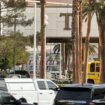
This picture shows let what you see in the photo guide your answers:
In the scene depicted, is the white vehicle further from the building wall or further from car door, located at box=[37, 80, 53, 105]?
the building wall

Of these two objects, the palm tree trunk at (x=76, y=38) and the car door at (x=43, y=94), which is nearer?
the car door at (x=43, y=94)

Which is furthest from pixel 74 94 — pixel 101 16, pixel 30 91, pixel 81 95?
pixel 101 16

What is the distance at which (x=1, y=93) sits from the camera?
19250 mm

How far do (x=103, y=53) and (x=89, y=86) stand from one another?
27.3 metres

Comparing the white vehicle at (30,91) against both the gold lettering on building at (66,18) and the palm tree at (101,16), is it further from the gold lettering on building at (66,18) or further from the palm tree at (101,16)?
the gold lettering on building at (66,18)

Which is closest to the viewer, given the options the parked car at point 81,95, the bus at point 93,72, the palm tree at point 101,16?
the parked car at point 81,95

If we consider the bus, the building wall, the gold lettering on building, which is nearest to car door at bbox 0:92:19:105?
the bus

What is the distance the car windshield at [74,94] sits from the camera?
18.8m

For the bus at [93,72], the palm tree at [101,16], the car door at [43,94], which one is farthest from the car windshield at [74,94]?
the bus at [93,72]

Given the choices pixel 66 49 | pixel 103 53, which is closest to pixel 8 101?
pixel 103 53

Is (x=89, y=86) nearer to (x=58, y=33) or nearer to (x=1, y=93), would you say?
(x=1, y=93)

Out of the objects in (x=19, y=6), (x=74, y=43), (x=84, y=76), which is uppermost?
(x=19, y=6)

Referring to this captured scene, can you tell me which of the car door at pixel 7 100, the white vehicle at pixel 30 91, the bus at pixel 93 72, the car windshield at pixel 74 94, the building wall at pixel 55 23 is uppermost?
the building wall at pixel 55 23

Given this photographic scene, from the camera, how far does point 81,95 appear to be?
1888cm
